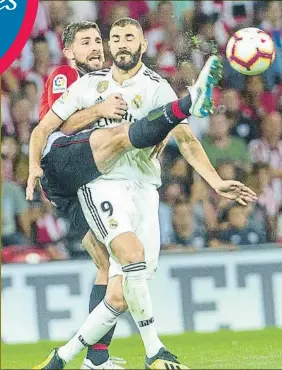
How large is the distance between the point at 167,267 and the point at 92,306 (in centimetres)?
96

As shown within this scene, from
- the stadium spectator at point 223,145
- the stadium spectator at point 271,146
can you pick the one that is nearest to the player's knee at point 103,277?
the stadium spectator at point 223,145

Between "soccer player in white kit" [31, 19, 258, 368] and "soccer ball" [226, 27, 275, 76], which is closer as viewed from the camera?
"soccer player in white kit" [31, 19, 258, 368]

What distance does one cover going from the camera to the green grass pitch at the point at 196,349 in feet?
21.5

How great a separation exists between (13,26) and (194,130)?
97.9 inches

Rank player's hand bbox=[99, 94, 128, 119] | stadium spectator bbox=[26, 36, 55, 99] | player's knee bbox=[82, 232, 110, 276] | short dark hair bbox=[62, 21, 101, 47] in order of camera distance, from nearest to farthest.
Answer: player's hand bbox=[99, 94, 128, 119] < player's knee bbox=[82, 232, 110, 276] < short dark hair bbox=[62, 21, 101, 47] < stadium spectator bbox=[26, 36, 55, 99]

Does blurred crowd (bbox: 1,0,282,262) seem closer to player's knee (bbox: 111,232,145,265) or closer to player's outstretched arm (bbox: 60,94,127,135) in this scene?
player's outstretched arm (bbox: 60,94,127,135)

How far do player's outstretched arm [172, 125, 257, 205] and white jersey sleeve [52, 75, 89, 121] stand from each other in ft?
1.76

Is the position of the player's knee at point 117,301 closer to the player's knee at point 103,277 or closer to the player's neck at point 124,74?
the player's knee at point 103,277

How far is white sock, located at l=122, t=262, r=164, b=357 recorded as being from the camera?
5910 mm

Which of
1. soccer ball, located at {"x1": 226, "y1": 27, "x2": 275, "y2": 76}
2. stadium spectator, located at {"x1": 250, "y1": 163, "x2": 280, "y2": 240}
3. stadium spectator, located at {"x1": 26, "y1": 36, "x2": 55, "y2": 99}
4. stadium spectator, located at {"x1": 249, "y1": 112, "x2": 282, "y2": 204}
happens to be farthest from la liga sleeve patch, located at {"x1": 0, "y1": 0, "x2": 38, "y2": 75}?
stadium spectator, located at {"x1": 249, "y1": 112, "x2": 282, "y2": 204}

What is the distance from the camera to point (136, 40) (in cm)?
649

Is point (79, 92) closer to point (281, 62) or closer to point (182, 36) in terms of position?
point (182, 36)

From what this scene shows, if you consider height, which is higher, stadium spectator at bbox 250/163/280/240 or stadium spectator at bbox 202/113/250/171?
stadium spectator at bbox 202/113/250/171

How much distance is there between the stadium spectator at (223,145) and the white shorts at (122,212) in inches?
68.4
